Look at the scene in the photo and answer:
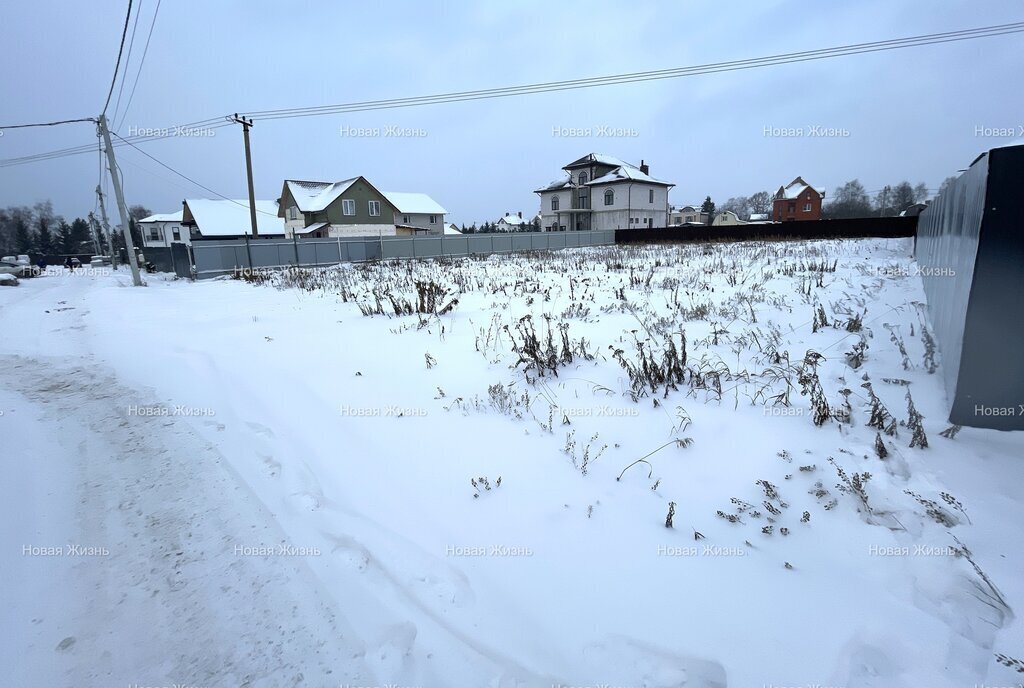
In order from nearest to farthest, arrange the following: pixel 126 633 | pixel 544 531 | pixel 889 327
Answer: pixel 126 633 < pixel 544 531 < pixel 889 327

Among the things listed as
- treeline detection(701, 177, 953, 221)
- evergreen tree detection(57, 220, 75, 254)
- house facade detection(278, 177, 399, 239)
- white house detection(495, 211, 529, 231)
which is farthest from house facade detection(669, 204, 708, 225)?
evergreen tree detection(57, 220, 75, 254)

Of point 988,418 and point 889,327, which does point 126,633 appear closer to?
point 988,418

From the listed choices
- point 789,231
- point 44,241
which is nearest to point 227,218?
point 44,241

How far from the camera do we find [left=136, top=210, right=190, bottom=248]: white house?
Answer: 56219 mm

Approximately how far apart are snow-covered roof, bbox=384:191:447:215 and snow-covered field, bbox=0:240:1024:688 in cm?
4599

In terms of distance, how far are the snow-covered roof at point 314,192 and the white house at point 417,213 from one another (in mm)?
5343

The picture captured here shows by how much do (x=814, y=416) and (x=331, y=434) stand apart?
404 cm

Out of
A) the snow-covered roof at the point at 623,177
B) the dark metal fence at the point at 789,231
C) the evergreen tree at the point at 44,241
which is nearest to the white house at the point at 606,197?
the snow-covered roof at the point at 623,177

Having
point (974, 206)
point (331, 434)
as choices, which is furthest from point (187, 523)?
point (974, 206)

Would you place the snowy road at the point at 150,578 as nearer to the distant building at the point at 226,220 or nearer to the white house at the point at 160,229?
the distant building at the point at 226,220

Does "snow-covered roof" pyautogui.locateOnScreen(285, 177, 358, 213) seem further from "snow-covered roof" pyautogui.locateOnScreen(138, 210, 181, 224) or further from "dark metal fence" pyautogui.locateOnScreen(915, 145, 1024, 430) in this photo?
"dark metal fence" pyautogui.locateOnScreen(915, 145, 1024, 430)

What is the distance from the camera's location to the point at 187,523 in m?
2.76

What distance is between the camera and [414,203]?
165 ft

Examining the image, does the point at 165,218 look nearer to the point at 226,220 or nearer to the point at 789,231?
the point at 226,220
